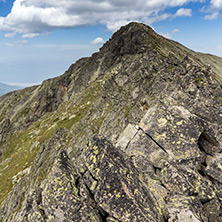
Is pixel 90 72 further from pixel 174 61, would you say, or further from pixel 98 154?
pixel 98 154

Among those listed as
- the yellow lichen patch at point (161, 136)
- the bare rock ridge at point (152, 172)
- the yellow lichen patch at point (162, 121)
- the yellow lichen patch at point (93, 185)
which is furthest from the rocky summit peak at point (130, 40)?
the yellow lichen patch at point (93, 185)

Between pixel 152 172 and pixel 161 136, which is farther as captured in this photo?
pixel 161 136

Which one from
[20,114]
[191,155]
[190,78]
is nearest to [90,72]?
[20,114]

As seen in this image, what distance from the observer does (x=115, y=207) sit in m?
11.1

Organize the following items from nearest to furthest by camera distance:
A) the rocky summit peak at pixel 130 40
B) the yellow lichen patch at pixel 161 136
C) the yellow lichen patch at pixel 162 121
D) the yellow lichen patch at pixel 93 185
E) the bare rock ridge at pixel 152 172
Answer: the bare rock ridge at pixel 152 172 → the yellow lichen patch at pixel 93 185 → the yellow lichen patch at pixel 161 136 → the yellow lichen patch at pixel 162 121 → the rocky summit peak at pixel 130 40

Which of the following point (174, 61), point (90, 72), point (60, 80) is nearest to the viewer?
point (174, 61)

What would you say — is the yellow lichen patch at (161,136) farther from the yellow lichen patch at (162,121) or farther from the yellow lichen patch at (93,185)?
the yellow lichen patch at (93,185)

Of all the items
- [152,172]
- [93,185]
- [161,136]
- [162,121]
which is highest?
[162,121]

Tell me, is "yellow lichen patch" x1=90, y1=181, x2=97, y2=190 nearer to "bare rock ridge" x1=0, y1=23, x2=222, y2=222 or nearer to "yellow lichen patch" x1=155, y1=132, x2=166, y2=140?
"bare rock ridge" x1=0, y1=23, x2=222, y2=222

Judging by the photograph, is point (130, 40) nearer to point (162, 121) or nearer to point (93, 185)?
point (162, 121)

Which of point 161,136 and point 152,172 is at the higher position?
point 161,136

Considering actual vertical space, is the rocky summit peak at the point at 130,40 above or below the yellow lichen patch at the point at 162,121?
above

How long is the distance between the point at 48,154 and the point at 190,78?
121 feet

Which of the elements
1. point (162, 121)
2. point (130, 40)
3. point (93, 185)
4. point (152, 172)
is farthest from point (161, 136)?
point (130, 40)
